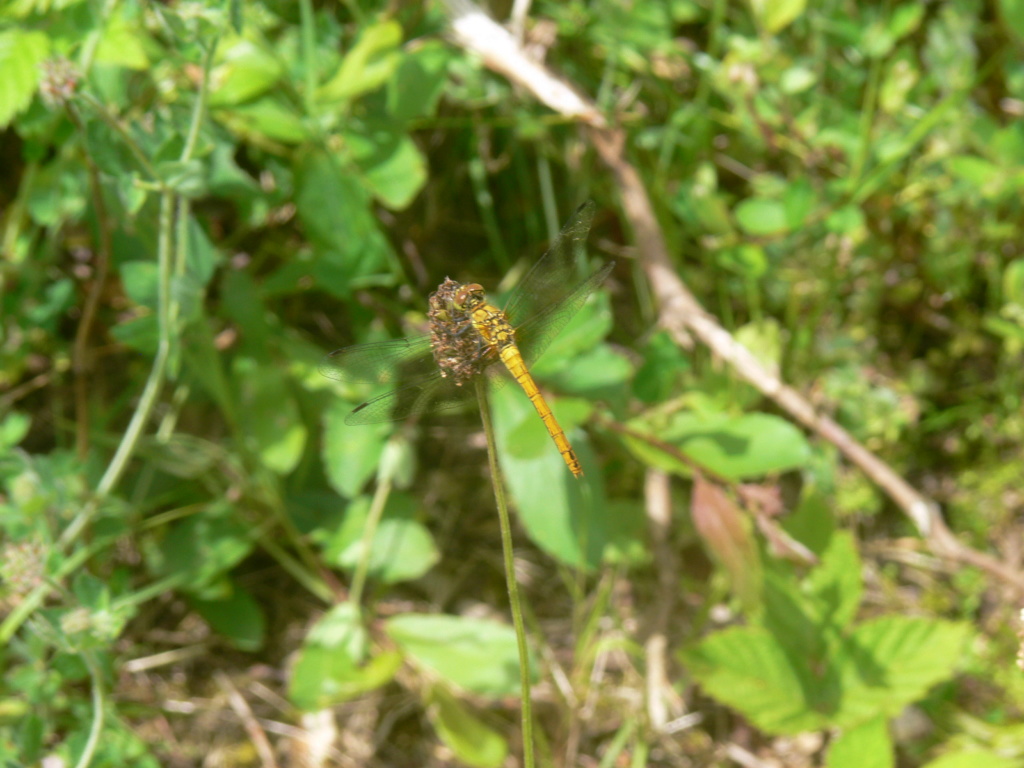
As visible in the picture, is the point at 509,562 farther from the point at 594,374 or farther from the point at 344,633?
the point at 344,633

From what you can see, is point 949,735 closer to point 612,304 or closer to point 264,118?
point 612,304

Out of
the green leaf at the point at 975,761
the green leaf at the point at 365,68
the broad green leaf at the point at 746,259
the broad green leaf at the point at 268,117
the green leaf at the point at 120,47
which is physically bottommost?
the green leaf at the point at 975,761

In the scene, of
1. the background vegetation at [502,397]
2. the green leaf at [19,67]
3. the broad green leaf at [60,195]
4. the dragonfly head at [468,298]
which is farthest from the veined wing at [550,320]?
the broad green leaf at [60,195]

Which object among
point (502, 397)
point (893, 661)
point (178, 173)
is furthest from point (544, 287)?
point (893, 661)

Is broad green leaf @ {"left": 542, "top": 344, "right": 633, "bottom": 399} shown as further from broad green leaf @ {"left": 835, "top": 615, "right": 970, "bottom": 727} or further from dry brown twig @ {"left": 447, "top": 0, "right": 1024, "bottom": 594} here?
broad green leaf @ {"left": 835, "top": 615, "right": 970, "bottom": 727}

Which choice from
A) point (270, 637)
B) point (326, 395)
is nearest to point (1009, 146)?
point (326, 395)

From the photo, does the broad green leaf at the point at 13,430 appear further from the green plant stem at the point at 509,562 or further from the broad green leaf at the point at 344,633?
the green plant stem at the point at 509,562
